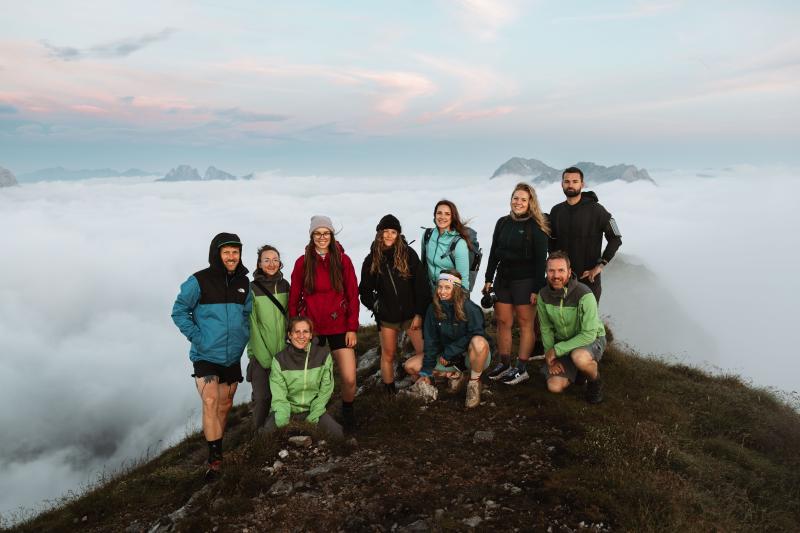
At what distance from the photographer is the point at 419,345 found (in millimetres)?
8969

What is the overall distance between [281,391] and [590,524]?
4.87 metres

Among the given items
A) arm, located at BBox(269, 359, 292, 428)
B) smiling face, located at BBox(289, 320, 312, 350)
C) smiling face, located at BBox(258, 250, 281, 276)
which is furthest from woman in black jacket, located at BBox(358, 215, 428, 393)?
arm, located at BBox(269, 359, 292, 428)

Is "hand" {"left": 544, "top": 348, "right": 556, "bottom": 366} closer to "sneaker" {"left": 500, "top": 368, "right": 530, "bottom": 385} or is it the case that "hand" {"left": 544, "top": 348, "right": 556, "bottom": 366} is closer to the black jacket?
"sneaker" {"left": 500, "top": 368, "right": 530, "bottom": 385}

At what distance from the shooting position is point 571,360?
8.32 meters

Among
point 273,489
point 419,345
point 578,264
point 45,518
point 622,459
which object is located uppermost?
point 578,264

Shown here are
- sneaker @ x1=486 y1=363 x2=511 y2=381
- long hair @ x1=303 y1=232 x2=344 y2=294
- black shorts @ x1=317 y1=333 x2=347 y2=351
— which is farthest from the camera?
sneaker @ x1=486 y1=363 x2=511 y2=381

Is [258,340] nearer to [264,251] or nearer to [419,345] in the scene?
[264,251]

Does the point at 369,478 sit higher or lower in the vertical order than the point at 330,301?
lower

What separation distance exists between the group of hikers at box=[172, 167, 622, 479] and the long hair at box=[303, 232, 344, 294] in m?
0.02

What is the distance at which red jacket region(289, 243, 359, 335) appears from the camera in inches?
294

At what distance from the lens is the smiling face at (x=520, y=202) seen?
8102 mm

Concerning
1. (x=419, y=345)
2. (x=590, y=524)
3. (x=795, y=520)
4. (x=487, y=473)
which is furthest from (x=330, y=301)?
(x=795, y=520)

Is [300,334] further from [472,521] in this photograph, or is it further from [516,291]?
[516,291]

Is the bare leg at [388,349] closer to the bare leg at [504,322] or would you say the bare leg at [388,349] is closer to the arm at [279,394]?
the arm at [279,394]
